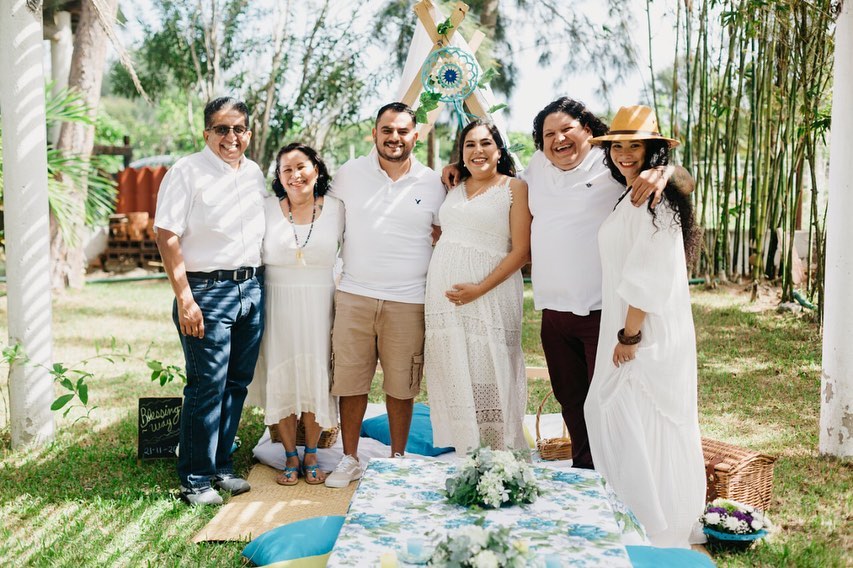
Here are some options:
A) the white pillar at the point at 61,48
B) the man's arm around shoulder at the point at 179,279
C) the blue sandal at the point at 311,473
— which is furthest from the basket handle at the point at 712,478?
the white pillar at the point at 61,48

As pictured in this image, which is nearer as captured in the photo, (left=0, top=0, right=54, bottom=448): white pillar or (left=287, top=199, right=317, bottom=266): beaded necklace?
(left=287, top=199, right=317, bottom=266): beaded necklace

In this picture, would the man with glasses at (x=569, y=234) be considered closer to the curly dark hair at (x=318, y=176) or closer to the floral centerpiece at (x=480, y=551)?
the curly dark hair at (x=318, y=176)

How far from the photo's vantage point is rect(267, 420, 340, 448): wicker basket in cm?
399

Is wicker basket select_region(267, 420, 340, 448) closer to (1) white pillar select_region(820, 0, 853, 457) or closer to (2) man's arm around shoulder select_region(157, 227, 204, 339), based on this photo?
(2) man's arm around shoulder select_region(157, 227, 204, 339)

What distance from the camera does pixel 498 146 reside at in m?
3.50

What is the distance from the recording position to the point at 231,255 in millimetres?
3406

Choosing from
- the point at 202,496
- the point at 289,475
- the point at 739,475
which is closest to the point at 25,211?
the point at 202,496

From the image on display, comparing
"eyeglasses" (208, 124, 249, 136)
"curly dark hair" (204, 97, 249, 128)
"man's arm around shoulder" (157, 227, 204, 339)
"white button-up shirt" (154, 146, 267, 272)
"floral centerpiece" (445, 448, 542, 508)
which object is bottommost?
"floral centerpiece" (445, 448, 542, 508)

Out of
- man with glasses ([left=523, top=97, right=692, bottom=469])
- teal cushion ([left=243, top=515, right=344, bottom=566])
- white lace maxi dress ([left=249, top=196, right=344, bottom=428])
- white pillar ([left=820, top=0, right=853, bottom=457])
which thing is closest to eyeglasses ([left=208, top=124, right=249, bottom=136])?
white lace maxi dress ([left=249, top=196, right=344, bottom=428])

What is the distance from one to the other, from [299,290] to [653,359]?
153 cm

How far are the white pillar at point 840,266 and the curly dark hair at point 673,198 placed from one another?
3.49 feet

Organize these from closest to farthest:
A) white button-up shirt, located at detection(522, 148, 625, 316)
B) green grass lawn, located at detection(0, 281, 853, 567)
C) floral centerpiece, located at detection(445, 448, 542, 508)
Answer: floral centerpiece, located at detection(445, 448, 542, 508), green grass lawn, located at detection(0, 281, 853, 567), white button-up shirt, located at detection(522, 148, 625, 316)

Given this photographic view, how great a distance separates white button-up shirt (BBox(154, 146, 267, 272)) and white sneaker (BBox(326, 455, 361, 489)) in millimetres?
985

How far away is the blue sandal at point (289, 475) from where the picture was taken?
3691mm
